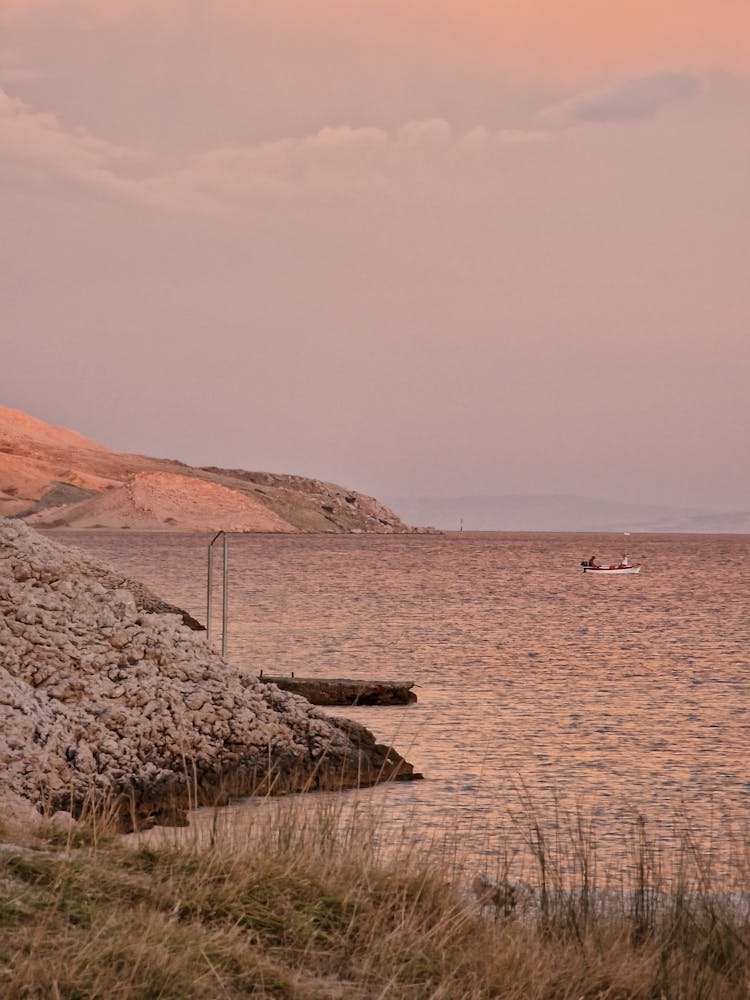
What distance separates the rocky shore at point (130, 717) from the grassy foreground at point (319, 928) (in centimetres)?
414

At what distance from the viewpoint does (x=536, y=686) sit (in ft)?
88.2

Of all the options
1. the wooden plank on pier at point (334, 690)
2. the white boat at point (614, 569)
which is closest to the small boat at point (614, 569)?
the white boat at point (614, 569)

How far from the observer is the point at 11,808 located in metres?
9.75

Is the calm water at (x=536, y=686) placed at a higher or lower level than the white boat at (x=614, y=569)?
lower

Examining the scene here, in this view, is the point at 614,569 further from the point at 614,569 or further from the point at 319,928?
the point at 319,928

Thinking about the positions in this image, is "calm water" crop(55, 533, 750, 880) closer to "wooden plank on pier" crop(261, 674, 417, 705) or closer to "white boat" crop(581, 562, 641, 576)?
Result: "wooden plank on pier" crop(261, 674, 417, 705)

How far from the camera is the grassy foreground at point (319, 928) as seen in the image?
5375 mm

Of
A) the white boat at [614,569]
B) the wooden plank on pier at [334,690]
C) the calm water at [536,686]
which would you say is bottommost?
the calm water at [536,686]

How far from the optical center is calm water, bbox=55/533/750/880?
1402cm

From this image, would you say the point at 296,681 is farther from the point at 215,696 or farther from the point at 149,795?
the point at 149,795

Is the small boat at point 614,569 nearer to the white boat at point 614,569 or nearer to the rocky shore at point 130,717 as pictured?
the white boat at point 614,569

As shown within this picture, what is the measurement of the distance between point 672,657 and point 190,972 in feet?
102

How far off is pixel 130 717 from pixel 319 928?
701 cm

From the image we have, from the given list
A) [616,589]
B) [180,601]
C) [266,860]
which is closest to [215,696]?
[266,860]
